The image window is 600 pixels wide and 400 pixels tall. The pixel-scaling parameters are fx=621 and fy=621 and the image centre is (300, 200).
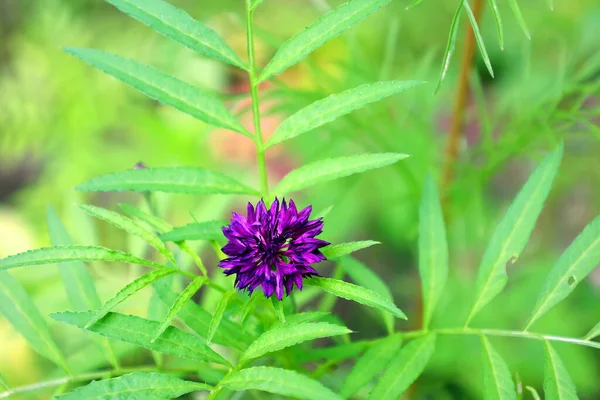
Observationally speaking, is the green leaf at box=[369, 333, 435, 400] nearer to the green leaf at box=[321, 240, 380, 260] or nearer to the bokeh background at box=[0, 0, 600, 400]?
the green leaf at box=[321, 240, 380, 260]

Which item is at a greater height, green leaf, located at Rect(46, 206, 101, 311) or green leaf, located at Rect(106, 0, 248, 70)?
green leaf, located at Rect(106, 0, 248, 70)

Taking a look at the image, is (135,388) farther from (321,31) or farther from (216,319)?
(321,31)

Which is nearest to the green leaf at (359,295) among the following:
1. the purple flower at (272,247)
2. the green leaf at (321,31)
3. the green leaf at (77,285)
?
the purple flower at (272,247)

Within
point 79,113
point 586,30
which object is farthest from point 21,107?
point 586,30

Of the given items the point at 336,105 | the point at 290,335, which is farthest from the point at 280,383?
the point at 336,105

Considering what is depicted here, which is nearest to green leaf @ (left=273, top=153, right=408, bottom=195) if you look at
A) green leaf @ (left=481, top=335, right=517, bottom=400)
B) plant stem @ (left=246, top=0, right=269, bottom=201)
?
plant stem @ (left=246, top=0, right=269, bottom=201)

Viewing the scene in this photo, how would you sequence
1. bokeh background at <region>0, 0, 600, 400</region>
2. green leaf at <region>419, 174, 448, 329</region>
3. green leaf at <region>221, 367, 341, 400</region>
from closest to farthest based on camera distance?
1. green leaf at <region>221, 367, 341, 400</region>
2. green leaf at <region>419, 174, 448, 329</region>
3. bokeh background at <region>0, 0, 600, 400</region>
